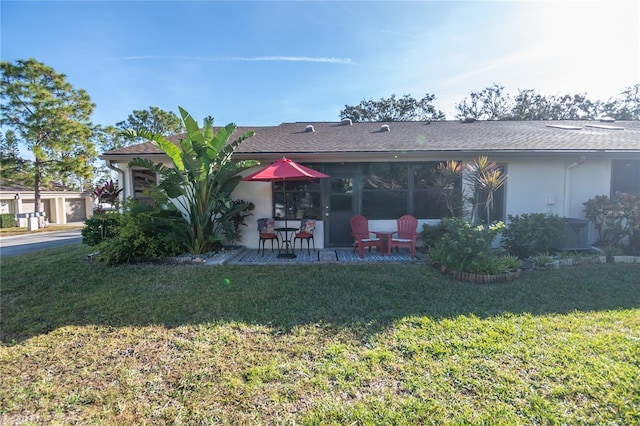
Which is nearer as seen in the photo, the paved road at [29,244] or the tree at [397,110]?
the paved road at [29,244]

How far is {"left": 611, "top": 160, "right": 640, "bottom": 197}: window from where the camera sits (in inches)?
328

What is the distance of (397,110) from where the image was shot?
28.4 meters

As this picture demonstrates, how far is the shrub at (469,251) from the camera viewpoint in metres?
5.54

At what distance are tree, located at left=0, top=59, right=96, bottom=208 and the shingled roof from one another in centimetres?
1834

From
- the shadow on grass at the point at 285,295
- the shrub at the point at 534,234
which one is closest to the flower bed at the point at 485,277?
the shadow on grass at the point at 285,295

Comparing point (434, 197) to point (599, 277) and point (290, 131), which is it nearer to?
point (599, 277)

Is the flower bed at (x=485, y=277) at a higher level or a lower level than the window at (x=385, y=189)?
lower

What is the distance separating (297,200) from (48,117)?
920 inches

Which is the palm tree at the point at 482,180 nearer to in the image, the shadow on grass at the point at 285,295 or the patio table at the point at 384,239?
the shadow on grass at the point at 285,295

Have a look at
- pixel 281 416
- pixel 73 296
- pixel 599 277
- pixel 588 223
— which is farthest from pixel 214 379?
pixel 588 223

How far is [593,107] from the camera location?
28.1 meters

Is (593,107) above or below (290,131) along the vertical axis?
above

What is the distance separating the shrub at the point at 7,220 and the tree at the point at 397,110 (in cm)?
2969

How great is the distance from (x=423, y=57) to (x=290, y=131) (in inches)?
212
